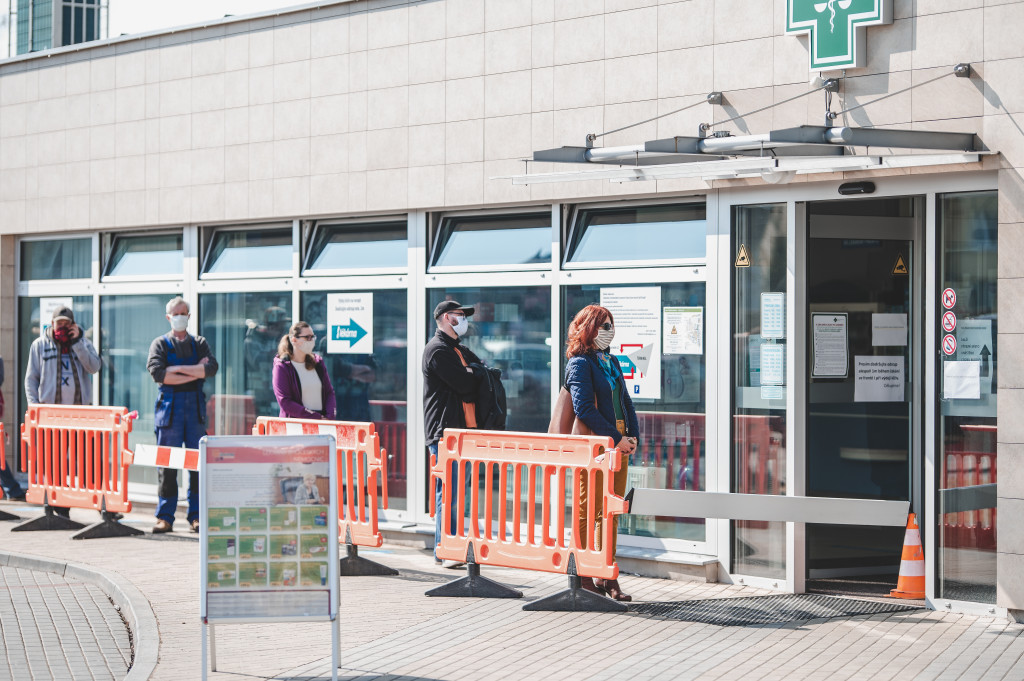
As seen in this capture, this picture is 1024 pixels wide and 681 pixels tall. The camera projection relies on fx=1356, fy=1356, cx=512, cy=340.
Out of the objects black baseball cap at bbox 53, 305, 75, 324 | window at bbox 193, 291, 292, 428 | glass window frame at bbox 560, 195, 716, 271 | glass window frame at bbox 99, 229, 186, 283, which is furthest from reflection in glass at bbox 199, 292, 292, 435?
glass window frame at bbox 560, 195, 716, 271

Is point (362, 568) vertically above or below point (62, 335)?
below

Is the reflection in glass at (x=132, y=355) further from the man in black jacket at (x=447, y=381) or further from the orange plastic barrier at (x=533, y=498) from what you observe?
the orange plastic barrier at (x=533, y=498)

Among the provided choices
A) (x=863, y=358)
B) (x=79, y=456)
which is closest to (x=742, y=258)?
(x=863, y=358)

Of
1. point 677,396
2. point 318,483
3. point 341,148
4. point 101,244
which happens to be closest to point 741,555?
point 677,396

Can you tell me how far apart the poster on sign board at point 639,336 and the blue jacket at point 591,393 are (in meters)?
1.44

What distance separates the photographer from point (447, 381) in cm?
961

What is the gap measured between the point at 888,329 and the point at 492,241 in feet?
10.8

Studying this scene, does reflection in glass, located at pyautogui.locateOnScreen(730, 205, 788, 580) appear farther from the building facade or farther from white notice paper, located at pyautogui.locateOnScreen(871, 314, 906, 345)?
white notice paper, located at pyautogui.locateOnScreen(871, 314, 906, 345)

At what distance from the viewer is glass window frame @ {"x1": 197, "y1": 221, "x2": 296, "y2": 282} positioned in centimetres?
1278

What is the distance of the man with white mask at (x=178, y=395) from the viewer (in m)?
11.7

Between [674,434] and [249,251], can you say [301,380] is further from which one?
[674,434]

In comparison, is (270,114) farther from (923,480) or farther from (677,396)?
(923,480)

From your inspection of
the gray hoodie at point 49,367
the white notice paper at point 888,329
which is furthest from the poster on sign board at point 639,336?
the gray hoodie at point 49,367

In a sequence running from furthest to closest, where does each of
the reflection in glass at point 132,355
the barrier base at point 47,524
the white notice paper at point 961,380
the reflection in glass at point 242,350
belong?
the reflection in glass at point 132,355 < the reflection in glass at point 242,350 < the barrier base at point 47,524 < the white notice paper at point 961,380
